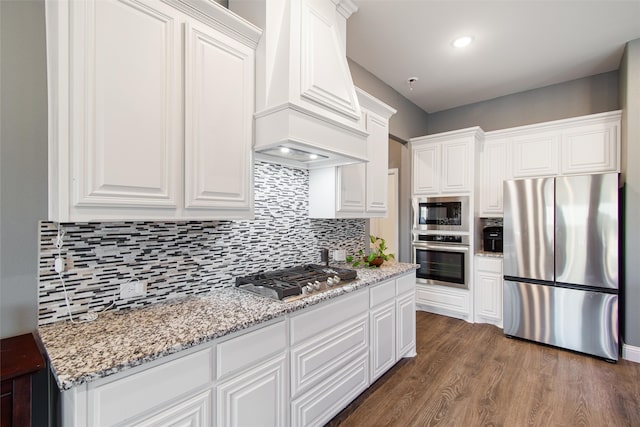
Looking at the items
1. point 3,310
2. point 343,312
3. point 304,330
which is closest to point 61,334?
point 3,310

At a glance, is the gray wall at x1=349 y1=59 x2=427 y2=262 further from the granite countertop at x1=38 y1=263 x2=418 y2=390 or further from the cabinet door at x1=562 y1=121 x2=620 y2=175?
the granite countertop at x1=38 y1=263 x2=418 y2=390

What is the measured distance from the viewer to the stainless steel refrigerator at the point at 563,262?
285 cm

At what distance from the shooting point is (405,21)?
8.63 ft

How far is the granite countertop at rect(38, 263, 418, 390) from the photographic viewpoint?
1033 mm

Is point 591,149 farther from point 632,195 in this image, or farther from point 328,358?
point 328,358

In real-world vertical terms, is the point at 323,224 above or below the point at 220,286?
above

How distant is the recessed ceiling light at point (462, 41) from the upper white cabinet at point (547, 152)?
145 cm

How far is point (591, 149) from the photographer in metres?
3.35

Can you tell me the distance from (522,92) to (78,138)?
4.90m

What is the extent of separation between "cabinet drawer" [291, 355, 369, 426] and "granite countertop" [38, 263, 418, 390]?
1.92 feet

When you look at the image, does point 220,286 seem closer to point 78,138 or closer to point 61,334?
point 61,334

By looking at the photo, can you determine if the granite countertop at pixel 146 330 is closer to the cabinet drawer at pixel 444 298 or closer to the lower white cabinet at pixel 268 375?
the lower white cabinet at pixel 268 375

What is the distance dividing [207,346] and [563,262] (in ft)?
11.3

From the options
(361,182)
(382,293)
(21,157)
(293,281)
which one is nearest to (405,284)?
(382,293)
